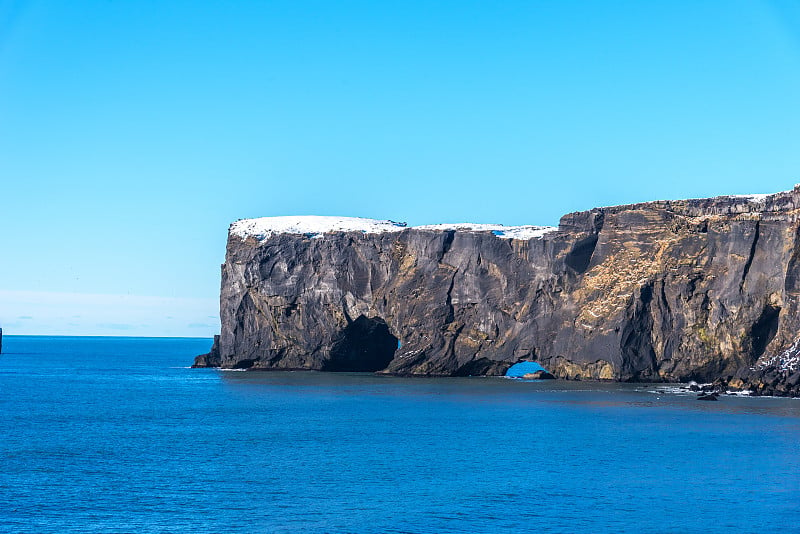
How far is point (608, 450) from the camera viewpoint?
4844 cm

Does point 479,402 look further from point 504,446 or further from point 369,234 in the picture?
point 369,234

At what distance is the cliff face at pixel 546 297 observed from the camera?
8356 cm

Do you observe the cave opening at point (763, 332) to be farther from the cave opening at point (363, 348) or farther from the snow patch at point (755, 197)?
the cave opening at point (363, 348)

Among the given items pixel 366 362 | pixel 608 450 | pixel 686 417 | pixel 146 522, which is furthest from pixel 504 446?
pixel 366 362

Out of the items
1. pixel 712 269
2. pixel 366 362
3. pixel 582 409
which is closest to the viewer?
pixel 582 409

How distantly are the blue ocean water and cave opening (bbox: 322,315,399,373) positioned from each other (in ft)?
107

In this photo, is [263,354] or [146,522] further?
[263,354]

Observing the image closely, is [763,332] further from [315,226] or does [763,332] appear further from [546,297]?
[315,226]

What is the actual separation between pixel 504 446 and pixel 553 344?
47508 mm

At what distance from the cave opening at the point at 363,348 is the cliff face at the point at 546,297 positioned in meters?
0.18

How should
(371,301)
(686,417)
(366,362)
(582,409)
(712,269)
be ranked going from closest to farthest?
1. (686,417)
2. (582,409)
3. (712,269)
4. (371,301)
5. (366,362)

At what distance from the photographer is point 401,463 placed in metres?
45.2

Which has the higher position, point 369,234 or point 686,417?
point 369,234

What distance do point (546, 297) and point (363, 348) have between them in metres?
27.2
